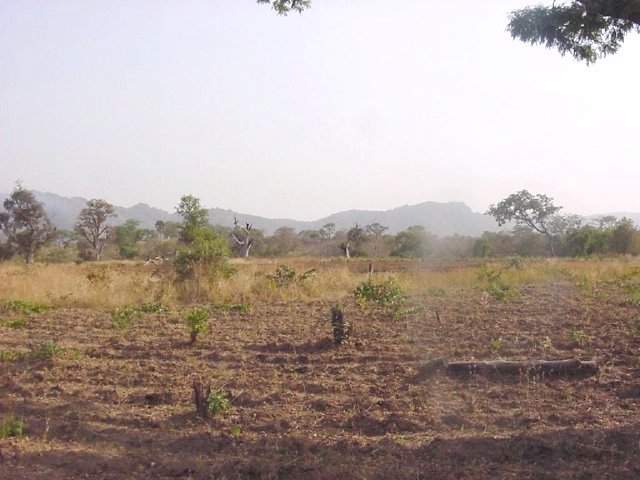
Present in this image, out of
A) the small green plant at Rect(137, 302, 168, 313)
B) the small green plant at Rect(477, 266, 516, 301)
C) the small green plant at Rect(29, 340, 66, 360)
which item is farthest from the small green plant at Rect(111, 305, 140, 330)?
the small green plant at Rect(477, 266, 516, 301)

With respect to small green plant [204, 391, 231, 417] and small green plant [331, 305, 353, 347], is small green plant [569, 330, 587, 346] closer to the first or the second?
small green plant [331, 305, 353, 347]

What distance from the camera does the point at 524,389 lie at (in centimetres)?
487

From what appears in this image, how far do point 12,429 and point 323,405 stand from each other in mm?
2257

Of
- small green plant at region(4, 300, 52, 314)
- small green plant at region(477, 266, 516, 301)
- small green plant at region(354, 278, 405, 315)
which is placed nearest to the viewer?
small green plant at region(354, 278, 405, 315)

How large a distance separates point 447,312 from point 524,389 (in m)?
4.17

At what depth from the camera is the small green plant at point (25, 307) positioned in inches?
392

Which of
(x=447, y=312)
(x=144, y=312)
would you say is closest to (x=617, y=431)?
(x=447, y=312)

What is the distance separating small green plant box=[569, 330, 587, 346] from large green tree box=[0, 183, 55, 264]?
124ft

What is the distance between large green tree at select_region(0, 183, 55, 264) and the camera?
3809 centimetres

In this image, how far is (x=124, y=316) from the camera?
8977 mm

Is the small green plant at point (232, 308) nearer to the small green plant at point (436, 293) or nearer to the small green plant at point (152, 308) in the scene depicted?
the small green plant at point (152, 308)

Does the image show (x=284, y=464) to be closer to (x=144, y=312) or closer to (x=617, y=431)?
(x=617, y=431)

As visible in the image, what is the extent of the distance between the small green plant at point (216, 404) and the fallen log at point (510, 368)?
6.04ft

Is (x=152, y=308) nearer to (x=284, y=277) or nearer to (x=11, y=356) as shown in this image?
(x=11, y=356)
